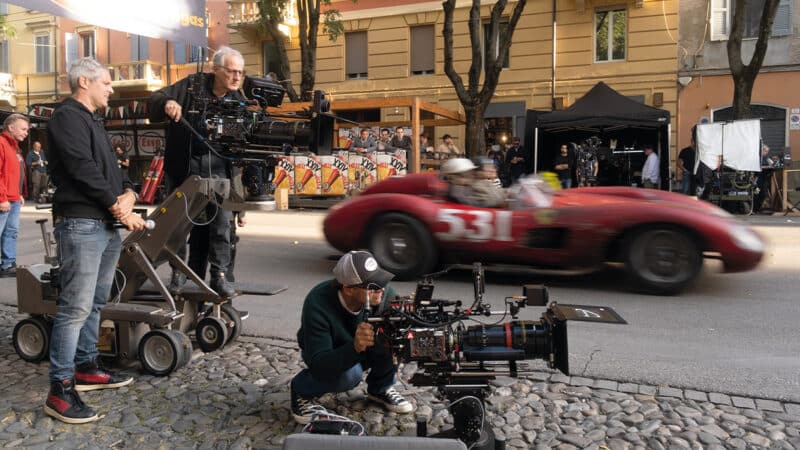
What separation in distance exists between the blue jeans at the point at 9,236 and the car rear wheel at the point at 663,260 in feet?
22.5

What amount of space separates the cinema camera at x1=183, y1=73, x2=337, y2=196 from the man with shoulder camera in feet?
4.31

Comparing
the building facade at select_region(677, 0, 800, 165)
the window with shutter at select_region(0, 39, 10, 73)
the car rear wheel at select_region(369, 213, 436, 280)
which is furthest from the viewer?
the window with shutter at select_region(0, 39, 10, 73)

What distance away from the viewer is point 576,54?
2186 cm

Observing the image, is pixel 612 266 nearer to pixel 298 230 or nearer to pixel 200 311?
pixel 200 311

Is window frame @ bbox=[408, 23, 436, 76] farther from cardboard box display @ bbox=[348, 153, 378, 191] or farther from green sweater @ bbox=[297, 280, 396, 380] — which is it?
green sweater @ bbox=[297, 280, 396, 380]

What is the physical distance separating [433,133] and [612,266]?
1677 centimetres

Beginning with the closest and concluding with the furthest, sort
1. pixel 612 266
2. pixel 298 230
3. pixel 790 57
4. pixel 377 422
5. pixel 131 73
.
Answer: pixel 377 422 → pixel 612 266 → pixel 298 230 → pixel 790 57 → pixel 131 73

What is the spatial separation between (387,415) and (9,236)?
6.42 meters

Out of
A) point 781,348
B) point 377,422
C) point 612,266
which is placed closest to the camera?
point 377,422

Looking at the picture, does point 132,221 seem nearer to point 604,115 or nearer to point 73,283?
point 73,283

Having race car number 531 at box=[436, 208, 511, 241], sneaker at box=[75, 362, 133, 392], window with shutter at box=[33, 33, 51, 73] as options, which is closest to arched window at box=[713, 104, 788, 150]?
race car number 531 at box=[436, 208, 511, 241]

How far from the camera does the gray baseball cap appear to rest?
3121mm

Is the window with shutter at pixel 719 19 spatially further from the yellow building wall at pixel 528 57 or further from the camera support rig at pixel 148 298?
the camera support rig at pixel 148 298

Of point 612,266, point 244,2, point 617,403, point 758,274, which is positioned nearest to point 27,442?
point 617,403
